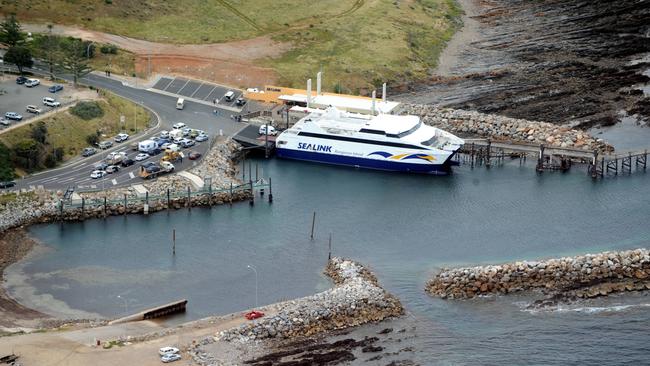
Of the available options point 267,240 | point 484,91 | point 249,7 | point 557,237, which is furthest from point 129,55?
point 557,237

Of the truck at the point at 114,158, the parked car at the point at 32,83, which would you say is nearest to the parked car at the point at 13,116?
the truck at the point at 114,158

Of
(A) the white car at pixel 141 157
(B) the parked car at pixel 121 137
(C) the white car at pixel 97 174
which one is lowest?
(C) the white car at pixel 97 174

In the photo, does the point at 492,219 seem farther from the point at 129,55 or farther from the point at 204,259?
the point at 129,55

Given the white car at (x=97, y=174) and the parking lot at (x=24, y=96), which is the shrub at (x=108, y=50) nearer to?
the parking lot at (x=24, y=96)

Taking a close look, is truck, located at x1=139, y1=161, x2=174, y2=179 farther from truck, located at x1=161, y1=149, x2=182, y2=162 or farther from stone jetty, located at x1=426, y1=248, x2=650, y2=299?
stone jetty, located at x1=426, y1=248, x2=650, y2=299

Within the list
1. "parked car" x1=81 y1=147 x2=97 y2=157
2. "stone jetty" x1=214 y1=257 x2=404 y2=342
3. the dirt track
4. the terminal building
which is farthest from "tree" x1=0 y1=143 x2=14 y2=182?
"stone jetty" x1=214 y1=257 x2=404 y2=342

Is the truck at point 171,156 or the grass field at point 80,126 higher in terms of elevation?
the grass field at point 80,126

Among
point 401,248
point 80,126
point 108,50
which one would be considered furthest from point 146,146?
point 401,248
